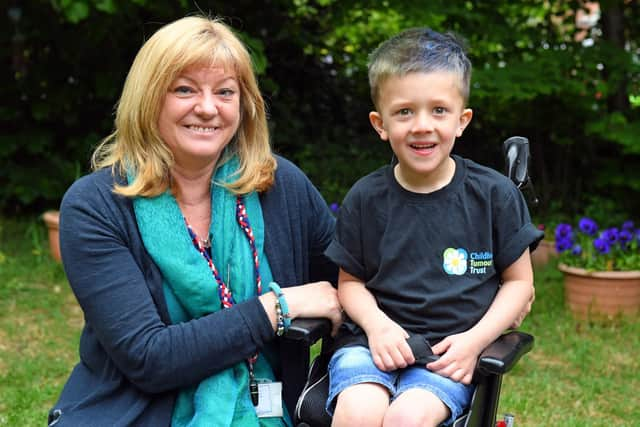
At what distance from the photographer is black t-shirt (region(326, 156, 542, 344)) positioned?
2.31m

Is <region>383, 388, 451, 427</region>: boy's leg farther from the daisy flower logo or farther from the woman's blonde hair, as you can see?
the woman's blonde hair

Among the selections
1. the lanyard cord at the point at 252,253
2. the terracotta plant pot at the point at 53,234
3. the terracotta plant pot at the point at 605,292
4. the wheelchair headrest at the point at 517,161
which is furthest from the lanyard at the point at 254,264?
the terracotta plant pot at the point at 53,234

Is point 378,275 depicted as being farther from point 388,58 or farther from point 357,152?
point 357,152

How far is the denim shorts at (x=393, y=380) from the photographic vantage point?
7.17ft

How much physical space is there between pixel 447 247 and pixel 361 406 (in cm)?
48

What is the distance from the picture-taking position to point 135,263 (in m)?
2.33

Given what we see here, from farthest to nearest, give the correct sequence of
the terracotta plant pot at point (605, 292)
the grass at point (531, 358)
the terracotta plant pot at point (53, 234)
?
the terracotta plant pot at point (53, 234)
the terracotta plant pot at point (605, 292)
the grass at point (531, 358)

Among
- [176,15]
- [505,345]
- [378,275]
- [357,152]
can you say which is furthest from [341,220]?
[357,152]

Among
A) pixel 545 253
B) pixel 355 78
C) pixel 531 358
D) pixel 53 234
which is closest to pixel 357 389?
pixel 531 358

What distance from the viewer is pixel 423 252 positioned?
2334mm

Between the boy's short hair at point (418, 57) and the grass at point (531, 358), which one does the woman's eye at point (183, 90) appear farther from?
the grass at point (531, 358)

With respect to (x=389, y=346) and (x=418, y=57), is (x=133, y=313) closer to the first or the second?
(x=389, y=346)

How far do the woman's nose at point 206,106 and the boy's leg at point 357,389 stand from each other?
0.74m

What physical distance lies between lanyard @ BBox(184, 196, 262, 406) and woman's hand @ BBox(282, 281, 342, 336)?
0.39 feet
